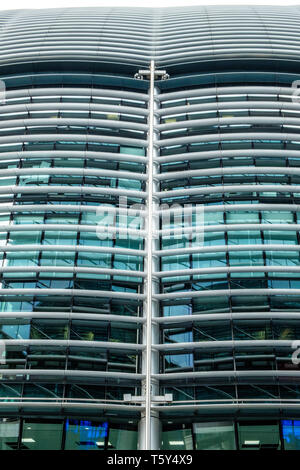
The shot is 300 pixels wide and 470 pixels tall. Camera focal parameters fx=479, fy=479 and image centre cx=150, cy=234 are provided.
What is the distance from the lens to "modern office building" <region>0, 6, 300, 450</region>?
13.9m

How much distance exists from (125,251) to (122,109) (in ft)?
21.0

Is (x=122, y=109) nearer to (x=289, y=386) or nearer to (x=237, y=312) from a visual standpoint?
(x=237, y=312)

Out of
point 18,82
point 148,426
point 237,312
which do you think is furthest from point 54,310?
point 18,82

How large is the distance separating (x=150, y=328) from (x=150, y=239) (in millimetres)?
3040

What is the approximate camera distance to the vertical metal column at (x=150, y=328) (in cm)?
1345

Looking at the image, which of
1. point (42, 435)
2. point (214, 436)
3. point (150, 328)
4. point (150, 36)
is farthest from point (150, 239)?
point (150, 36)

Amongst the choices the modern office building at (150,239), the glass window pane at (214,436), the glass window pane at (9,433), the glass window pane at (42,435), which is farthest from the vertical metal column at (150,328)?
the glass window pane at (9,433)

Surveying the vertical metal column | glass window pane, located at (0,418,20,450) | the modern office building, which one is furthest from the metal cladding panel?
glass window pane, located at (0,418,20,450)

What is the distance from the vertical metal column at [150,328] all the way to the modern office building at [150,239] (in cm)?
6

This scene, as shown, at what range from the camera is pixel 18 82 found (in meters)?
20.8

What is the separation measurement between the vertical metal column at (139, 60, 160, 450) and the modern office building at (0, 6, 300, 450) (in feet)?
0.21

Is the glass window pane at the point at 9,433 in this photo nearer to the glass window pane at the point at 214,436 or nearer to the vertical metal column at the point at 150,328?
the vertical metal column at the point at 150,328

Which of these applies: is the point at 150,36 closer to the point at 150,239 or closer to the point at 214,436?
the point at 150,239

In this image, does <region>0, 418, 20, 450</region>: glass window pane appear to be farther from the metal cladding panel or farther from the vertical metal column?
the metal cladding panel
